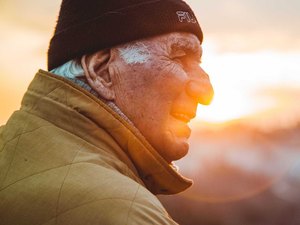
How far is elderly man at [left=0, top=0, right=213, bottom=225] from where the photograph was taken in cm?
178

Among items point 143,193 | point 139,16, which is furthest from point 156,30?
point 143,193

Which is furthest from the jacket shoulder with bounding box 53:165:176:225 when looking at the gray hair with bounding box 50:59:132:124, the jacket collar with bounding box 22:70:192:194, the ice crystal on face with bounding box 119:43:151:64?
the ice crystal on face with bounding box 119:43:151:64

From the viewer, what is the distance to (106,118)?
7.70ft

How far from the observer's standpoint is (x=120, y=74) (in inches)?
117

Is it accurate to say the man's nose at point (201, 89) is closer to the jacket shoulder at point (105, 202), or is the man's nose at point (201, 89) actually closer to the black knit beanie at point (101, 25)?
the black knit beanie at point (101, 25)

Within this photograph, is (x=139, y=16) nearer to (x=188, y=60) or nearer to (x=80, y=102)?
(x=188, y=60)

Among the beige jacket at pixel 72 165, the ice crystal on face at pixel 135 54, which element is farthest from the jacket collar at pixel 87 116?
the ice crystal on face at pixel 135 54

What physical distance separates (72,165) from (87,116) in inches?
Result: 17.3

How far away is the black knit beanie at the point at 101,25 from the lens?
3.00 metres

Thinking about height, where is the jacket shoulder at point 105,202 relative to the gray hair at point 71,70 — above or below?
below

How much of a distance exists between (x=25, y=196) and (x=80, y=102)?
0.64 metres

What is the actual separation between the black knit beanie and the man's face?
7 cm

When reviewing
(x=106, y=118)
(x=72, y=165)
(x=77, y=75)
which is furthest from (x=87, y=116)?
(x=77, y=75)

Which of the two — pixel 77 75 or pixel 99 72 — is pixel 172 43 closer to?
pixel 99 72
